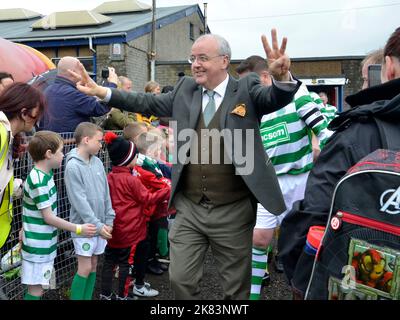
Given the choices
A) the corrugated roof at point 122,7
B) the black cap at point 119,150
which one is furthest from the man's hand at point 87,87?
the corrugated roof at point 122,7

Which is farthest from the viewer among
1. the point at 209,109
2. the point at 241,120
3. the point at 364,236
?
the point at 209,109

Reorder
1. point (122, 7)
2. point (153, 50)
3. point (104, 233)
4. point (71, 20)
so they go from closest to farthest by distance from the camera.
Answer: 1. point (104, 233)
2. point (71, 20)
3. point (153, 50)
4. point (122, 7)

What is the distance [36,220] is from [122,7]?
2360 centimetres

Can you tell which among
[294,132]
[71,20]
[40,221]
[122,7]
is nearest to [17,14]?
[122,7]

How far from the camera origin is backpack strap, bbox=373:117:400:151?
1.55 metres

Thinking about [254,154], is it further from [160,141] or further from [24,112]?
[160,141]

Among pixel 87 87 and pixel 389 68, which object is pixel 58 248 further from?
pixel 389 68

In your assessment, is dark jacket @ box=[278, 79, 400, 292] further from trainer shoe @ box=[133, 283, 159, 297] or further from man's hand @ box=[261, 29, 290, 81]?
trainer shoe @ box=[133, 283, 159, 297]

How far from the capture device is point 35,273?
10.6ft

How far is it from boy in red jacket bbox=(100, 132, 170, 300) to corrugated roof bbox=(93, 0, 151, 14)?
2221 centimetres

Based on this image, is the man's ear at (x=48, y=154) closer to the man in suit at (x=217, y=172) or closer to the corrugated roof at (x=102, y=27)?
the man in suit at (x=217, y=172)

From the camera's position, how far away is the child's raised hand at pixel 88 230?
3422mm

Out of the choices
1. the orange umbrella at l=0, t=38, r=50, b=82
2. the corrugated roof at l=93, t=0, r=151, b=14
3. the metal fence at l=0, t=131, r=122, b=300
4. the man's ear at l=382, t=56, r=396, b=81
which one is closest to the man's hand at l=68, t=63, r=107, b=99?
the metal fence at l=0, t=131, r=122, b=300

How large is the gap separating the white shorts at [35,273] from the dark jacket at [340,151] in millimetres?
2150
